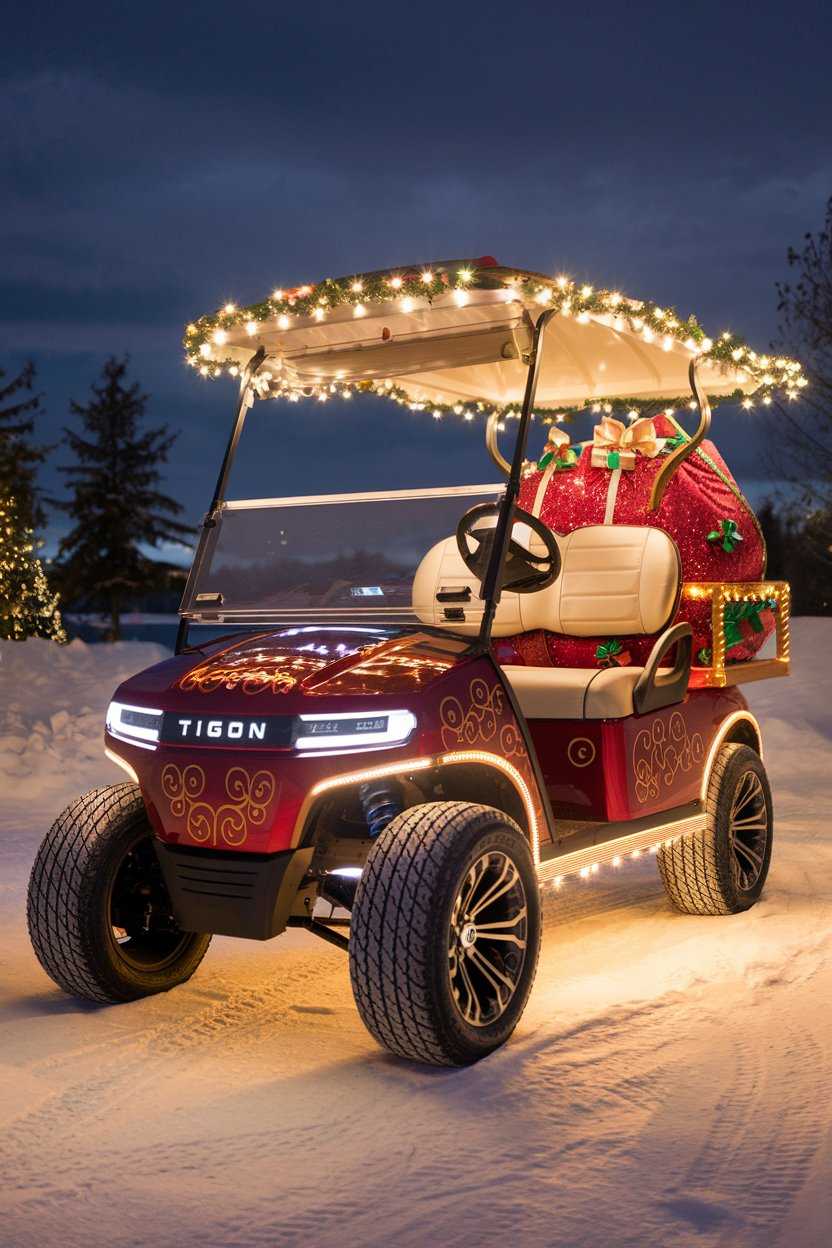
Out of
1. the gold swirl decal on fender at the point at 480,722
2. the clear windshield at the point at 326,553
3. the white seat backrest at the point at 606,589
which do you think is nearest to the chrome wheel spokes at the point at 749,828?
the white seat backrest at the point at 606,589

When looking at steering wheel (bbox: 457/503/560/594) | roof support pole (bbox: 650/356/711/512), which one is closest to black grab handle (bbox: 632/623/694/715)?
steering wheel (bbox: 457/503/560/594)

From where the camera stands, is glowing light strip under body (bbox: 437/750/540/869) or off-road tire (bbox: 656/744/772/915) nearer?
glowing light strip under body (bbox: 437/750/540/869)

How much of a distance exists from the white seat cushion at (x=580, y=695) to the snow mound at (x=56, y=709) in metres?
5.06

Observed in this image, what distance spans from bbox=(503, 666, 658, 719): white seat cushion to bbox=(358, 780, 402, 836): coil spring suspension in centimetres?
83

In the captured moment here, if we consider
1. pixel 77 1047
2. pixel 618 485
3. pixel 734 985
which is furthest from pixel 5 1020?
pixel 618 485

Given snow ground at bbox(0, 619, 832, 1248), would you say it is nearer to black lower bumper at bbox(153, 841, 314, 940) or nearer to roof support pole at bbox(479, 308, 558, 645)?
black lower bumper at bbox(153, 841, 314, 940)

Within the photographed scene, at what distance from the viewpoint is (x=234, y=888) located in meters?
4.12

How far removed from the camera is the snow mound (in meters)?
9.89

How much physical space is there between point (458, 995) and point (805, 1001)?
1.31 metres

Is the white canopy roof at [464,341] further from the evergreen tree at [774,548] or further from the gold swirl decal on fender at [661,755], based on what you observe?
the evergreen tree at [774,548]

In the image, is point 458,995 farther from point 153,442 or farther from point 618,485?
point 153,442

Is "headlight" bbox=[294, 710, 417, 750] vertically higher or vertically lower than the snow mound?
higher

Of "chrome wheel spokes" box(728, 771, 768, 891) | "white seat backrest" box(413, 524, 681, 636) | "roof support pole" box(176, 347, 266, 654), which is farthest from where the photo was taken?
"chrome wheel spokes" box(728, 771, 768, 891)

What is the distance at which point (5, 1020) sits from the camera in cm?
448
